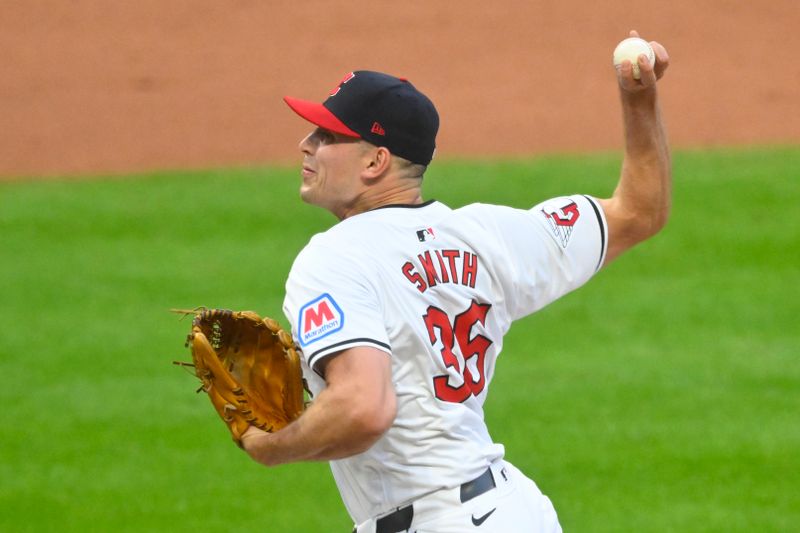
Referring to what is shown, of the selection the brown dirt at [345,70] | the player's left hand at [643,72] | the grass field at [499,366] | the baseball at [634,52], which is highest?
the brown dirt at [345,70]

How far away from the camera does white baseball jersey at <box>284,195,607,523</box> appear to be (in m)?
3.16

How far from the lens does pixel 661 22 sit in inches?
659

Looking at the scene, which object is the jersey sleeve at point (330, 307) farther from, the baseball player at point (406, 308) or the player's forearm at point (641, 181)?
the player's forearm at point (641, 181)

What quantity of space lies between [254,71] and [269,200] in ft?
13.3

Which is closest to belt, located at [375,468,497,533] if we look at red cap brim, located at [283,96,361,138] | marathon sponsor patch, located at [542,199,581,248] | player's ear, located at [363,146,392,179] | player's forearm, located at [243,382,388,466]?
player's forearm, located at [243,382,388,466]

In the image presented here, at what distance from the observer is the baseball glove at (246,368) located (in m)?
3.30

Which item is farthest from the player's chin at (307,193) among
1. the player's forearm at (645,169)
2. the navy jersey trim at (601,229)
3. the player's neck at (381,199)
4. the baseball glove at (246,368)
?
the player's forearm at (645,169)

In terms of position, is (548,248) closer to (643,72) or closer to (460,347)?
(460,347)

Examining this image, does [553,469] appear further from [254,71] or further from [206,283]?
[254,71]

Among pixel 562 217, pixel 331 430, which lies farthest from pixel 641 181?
pixel 331 430

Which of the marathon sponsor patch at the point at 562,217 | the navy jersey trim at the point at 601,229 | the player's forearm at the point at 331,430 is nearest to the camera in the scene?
the player's forearm at the point at 331,430

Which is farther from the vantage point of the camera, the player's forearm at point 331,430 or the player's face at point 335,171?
the player's face at point 335,171

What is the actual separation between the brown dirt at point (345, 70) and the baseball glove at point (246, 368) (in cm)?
1093

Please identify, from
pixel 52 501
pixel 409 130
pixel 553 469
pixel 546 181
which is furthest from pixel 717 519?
pixel 546 181
